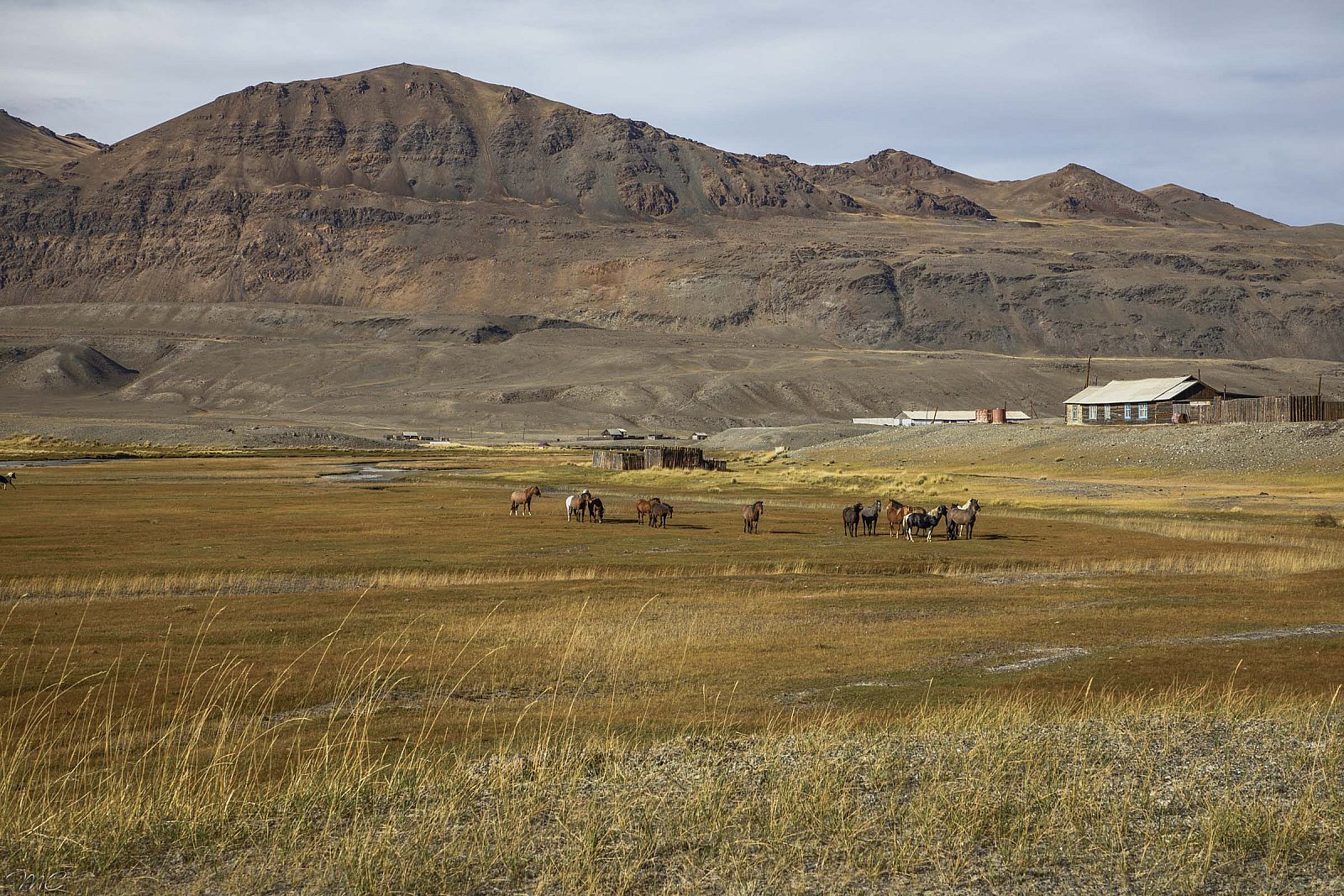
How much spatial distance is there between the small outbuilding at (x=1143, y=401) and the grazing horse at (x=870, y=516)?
66946 mm

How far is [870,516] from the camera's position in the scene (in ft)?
138

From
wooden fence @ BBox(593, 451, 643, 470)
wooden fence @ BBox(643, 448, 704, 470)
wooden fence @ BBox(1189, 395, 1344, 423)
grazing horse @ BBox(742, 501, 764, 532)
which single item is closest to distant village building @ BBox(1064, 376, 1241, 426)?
wooden fence @ BBox(1189, 395, 1344, 423)

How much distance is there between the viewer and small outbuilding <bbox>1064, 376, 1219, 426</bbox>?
107m

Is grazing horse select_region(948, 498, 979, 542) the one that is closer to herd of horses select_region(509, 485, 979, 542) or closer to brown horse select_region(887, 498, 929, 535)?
herd of horses select_region(509, 485, 979, 542)

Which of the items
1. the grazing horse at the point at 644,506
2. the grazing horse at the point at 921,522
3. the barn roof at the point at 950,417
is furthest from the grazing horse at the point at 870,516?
the barn roof at the point at 950,417

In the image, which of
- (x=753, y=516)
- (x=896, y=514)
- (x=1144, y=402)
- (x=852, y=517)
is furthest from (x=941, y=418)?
(x=753, y=516)

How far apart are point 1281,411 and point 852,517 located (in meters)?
60.3

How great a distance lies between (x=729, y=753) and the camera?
1252 cm

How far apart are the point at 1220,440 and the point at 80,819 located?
83.6 metres

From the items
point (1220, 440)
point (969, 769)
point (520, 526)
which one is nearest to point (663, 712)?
point (969, 769)

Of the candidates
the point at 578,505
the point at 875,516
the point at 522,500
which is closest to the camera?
the point at 875,516

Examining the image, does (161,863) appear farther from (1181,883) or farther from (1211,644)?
(1211,644)

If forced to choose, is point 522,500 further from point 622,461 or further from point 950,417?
point 950,417

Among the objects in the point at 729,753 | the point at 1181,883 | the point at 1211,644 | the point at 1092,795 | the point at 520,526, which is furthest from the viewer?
the point at 520,526
